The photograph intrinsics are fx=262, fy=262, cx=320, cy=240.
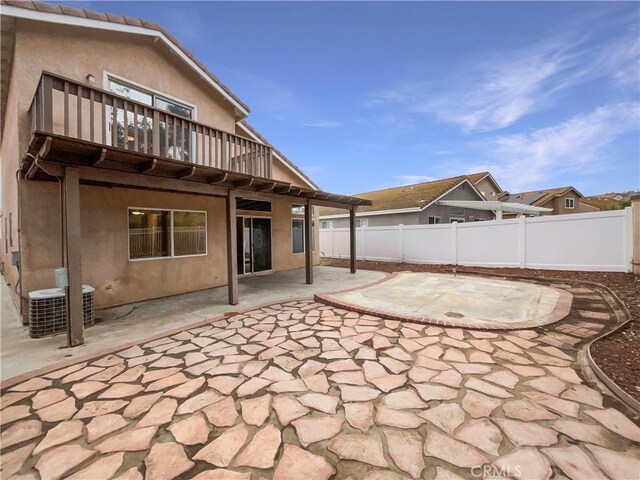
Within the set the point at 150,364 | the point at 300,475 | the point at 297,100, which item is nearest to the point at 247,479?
the point at 300,475

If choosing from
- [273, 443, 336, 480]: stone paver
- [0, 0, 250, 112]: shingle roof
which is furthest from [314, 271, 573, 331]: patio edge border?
[0, 0, 250, 112]: shingle roof

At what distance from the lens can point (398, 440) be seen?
2.04 m

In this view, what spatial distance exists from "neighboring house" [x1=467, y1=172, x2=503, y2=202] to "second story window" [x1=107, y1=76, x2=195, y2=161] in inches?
802

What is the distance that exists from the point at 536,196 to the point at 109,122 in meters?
35.2

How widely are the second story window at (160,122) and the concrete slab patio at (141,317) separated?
324cm

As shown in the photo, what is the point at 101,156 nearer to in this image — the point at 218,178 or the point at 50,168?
the point at 50,168

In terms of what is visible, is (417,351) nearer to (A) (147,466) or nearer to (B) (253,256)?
(A) (147,466)

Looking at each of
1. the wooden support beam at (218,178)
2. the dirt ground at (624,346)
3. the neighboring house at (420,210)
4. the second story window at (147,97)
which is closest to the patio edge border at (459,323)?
the dirt ground at (624,346)

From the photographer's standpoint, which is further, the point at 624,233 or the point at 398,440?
the point at 624,233

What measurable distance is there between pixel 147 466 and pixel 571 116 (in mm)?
19026

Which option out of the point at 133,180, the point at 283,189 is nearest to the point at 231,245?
the point at 283,189

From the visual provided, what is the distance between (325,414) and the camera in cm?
237

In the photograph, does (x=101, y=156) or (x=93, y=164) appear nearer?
(x=101, y=156)

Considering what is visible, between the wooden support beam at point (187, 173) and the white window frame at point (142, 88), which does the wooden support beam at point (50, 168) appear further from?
the white window frame at point (142, 88)
